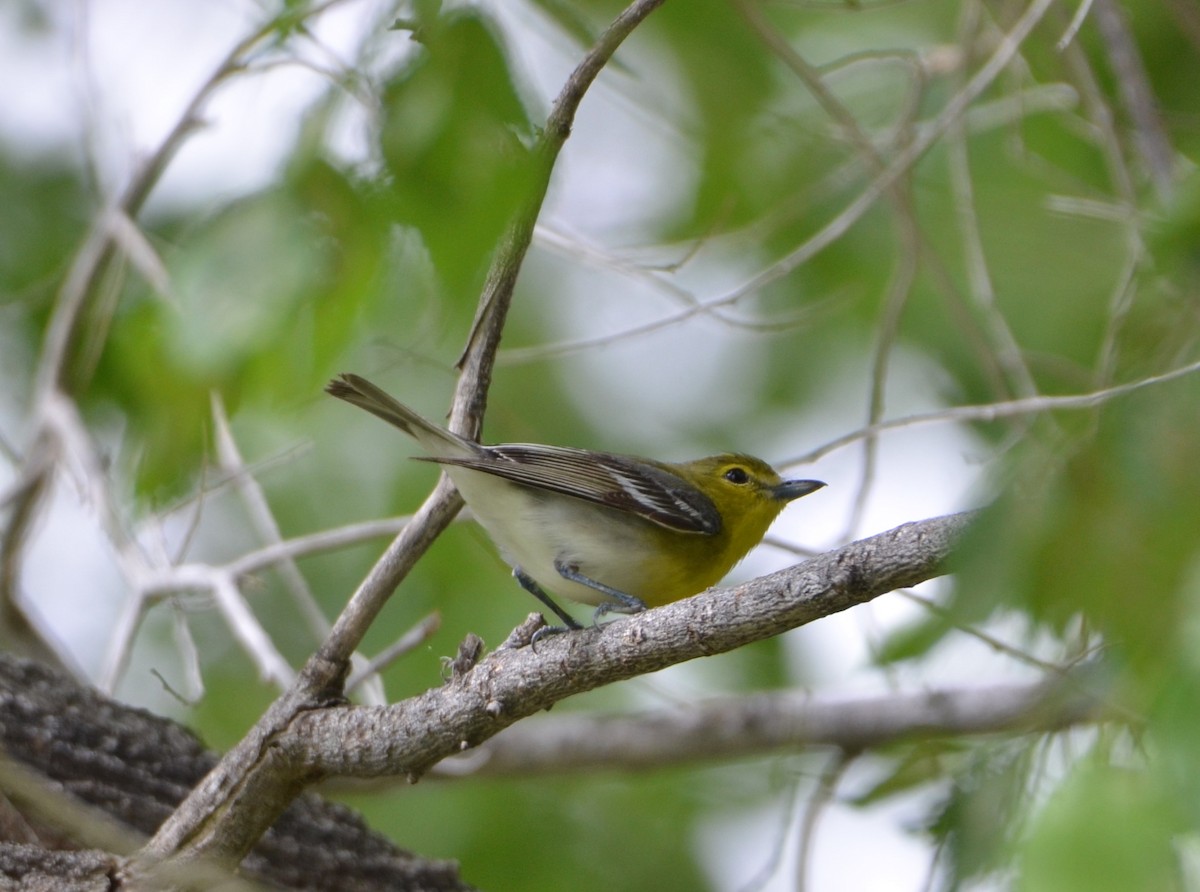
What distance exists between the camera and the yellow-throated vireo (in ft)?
13.1

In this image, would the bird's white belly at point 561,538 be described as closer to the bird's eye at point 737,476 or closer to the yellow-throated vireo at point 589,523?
the yellow-throated vireo at point 589,523

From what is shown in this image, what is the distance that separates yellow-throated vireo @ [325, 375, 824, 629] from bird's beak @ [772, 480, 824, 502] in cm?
34

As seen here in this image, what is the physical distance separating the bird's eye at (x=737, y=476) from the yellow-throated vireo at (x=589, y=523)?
390mm

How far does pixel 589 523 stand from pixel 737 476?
1.00 m

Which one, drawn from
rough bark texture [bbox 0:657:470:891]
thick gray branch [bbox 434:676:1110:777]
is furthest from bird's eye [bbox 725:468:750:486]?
rough bark texture [bbox 0:657:470:891]

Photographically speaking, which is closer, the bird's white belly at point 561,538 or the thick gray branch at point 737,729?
the bird's white belly at point 561,538

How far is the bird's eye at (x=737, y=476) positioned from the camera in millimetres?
5023

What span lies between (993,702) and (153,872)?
12.2 feet

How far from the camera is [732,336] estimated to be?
331 inches

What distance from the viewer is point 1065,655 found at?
2.74 metres

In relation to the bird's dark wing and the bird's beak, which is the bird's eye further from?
the bird's dark wing

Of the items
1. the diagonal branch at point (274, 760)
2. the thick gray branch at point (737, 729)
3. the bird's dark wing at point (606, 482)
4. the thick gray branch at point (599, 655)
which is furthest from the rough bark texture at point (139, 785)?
the thick gray branch at point (737, 729)

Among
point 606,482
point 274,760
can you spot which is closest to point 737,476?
point 606,482

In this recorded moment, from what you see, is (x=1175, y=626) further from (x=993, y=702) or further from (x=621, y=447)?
(x=621, y=447)
